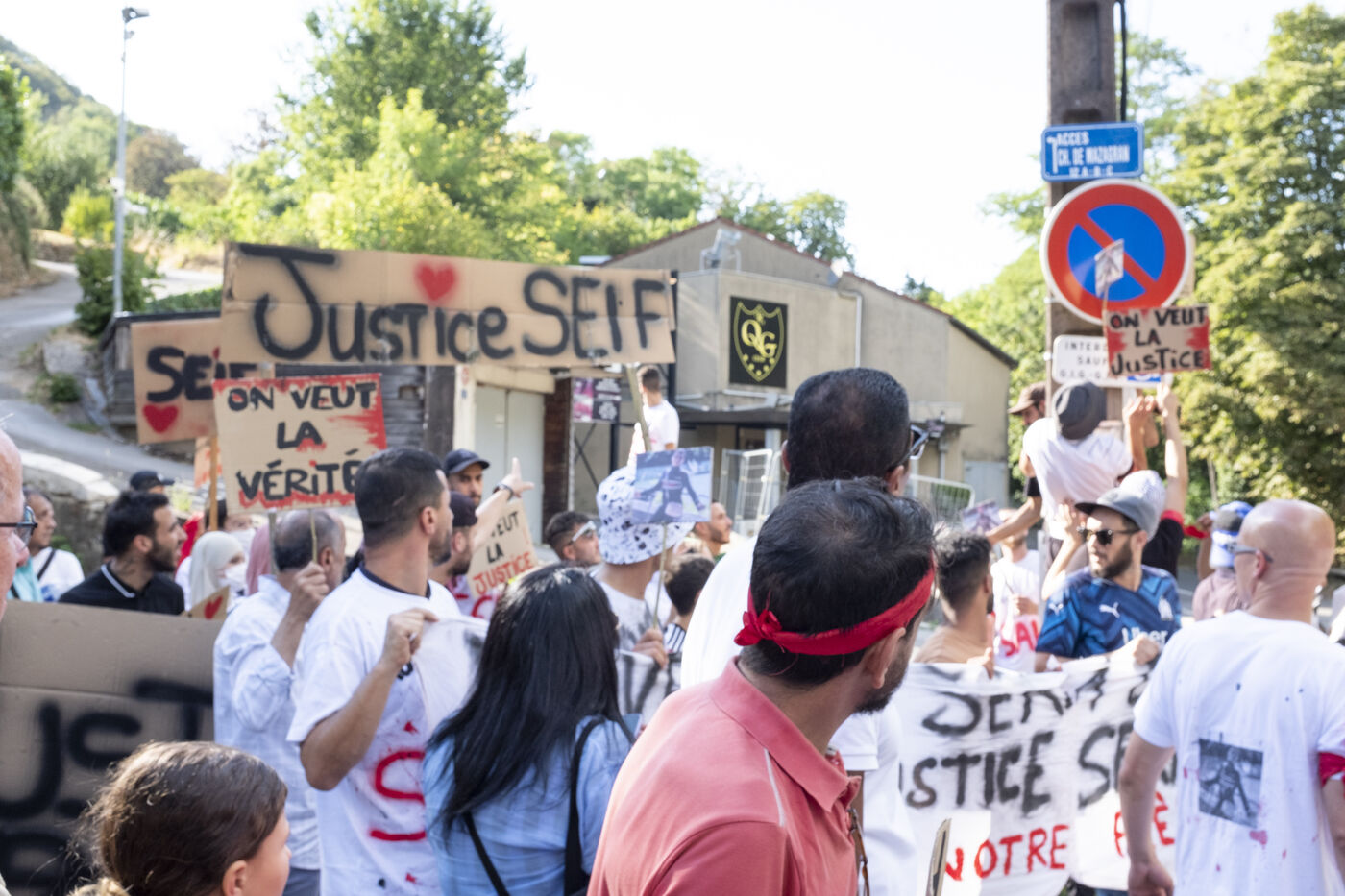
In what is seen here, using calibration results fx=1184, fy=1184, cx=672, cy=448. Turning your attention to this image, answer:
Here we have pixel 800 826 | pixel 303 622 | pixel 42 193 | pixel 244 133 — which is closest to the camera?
pixel 800 826

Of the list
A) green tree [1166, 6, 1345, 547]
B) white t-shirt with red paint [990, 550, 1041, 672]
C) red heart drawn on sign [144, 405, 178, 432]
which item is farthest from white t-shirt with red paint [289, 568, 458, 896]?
green tree [1166, 6, 1345, 547]

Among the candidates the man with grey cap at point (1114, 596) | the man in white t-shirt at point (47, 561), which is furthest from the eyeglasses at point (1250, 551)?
the man in white t-shirt at point (47, 561)

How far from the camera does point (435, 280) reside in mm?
7062

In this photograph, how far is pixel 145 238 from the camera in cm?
3878

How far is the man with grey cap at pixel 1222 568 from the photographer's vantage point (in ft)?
19.9

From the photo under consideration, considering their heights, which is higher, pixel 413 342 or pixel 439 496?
pixel 413 342

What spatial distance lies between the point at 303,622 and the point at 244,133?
67877 millimetres

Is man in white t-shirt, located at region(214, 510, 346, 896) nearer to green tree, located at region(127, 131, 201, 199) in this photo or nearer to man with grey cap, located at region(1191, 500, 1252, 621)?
man with grey cap, located at region(1191, 500, 1252, 621)

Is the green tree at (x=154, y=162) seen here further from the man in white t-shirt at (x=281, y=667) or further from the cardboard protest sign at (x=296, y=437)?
the man in white t-shirt at (x=281, y=667)

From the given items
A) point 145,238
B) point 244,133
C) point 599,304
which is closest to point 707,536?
point 599,304

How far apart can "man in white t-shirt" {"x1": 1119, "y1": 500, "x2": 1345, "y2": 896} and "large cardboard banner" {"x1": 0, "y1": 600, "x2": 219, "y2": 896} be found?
3443mm

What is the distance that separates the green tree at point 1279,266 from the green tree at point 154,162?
65836 mm

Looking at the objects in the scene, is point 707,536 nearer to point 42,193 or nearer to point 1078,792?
point 1078,792

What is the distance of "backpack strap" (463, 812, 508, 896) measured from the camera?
2.77m
